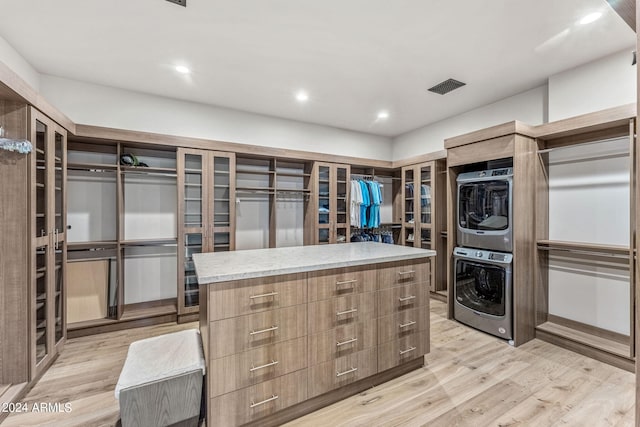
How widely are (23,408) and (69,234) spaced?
1.90m

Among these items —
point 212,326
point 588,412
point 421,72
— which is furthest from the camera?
point 421,72

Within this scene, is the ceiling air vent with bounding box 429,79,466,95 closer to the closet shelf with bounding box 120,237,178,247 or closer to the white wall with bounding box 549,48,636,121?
the white wall with bounding box 549,48,636,121

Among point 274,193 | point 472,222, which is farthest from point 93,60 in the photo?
point 472,222

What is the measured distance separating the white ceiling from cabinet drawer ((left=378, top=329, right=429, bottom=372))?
256 centimetres

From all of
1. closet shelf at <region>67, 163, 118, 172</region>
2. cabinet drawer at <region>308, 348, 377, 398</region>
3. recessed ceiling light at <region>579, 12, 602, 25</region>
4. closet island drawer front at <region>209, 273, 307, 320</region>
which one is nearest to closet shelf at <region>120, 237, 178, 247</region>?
closet shelf at <region>67, 163, 118, 172</region>

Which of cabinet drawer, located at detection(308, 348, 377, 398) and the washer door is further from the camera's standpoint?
the washer door

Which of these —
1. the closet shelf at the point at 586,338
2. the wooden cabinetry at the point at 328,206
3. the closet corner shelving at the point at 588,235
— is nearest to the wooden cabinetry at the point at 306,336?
the closet shelf at the point at 586,338

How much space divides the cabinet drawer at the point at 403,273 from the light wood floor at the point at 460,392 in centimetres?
80

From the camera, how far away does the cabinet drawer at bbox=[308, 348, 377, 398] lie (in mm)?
1967

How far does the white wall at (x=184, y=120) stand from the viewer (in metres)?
3.29

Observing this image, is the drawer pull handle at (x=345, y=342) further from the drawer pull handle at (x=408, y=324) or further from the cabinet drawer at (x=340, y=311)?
the drawer pull handle at (x=408, y=324)

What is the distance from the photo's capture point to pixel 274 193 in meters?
4.28

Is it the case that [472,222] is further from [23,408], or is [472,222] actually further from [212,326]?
[23,408]

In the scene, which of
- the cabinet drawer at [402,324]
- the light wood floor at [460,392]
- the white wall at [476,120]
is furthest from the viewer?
the white wall at [476,120]
